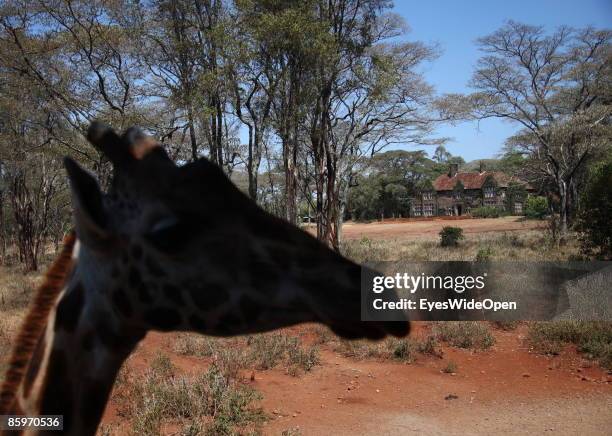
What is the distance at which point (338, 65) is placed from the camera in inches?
640

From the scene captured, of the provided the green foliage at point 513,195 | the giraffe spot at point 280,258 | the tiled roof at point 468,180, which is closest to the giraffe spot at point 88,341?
the giraffe spot at point 280,258

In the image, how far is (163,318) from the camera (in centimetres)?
114

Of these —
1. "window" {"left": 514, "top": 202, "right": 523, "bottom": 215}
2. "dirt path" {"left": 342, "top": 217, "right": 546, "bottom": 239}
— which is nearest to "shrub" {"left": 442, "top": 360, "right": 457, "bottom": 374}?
"dirt path" {"left": 342, "top": 217, "right": 546, "bottom": 239}

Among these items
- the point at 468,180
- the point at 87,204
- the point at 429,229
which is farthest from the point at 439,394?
the point at 468,180

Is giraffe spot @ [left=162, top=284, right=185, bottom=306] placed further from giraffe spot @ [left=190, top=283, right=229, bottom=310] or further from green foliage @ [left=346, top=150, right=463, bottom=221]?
green foliage @ [left=346, top=150, right=463, bottom=221]

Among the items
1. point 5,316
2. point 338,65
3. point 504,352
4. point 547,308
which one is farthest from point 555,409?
point 338,65

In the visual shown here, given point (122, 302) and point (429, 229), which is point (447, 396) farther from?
point (429, 229)

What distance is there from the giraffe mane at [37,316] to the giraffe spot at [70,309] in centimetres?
7

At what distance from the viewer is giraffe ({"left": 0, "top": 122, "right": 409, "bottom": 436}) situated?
3.26 ft

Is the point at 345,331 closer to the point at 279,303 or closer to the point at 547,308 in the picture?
the point at 279,303

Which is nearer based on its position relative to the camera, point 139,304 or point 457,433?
point 139,304

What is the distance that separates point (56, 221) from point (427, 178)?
166 ft

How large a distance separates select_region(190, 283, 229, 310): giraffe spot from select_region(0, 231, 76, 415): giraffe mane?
1.56ft

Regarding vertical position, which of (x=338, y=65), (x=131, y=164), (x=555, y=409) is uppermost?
(x=338, y=65)
